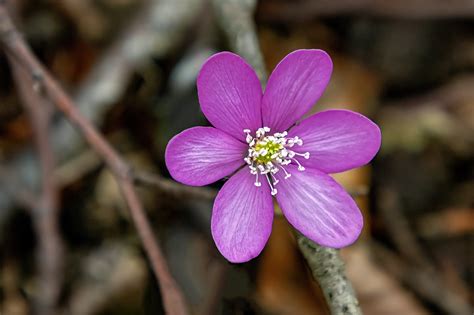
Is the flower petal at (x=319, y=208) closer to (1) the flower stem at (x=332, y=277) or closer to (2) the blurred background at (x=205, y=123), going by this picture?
(1) the flower stem at (x=332, y=277)

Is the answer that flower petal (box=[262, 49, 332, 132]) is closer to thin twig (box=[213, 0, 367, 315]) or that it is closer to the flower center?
the flower center

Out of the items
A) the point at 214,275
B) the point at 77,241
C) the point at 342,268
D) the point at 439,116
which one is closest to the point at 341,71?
the point at 439,116

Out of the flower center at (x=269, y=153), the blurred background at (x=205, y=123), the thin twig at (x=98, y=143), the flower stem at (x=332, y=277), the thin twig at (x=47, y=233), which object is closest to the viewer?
the flower stem at (x=332, y=277)

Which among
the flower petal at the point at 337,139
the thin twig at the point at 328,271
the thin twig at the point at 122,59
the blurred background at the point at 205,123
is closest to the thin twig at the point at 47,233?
the blurred background at the point at 205,123

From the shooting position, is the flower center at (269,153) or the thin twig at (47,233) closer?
the flower center at (269,153)

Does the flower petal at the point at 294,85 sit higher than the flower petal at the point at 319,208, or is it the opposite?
the flower petal at the point at 294,85

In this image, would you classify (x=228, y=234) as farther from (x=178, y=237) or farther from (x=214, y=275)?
(x=178, y=237)
